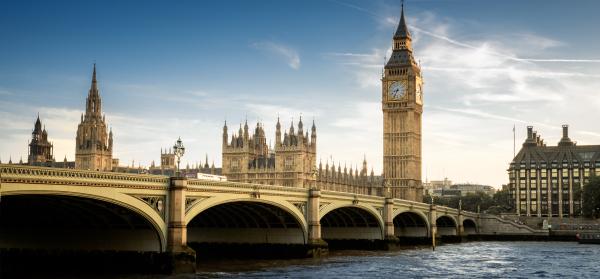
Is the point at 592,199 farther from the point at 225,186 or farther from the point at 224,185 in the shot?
the point at 224,185

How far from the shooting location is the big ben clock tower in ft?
516

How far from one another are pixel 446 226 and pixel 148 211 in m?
82.3

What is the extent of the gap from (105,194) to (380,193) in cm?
13355

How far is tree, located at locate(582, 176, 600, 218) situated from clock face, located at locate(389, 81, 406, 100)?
1645 inches

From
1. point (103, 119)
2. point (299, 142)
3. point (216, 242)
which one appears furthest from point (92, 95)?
point (216, 242)

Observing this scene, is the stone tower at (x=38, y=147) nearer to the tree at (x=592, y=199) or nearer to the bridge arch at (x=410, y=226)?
the bridge arch at (x=410, y=226)

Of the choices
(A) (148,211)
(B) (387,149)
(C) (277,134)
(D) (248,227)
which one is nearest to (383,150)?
(B) (387,149)

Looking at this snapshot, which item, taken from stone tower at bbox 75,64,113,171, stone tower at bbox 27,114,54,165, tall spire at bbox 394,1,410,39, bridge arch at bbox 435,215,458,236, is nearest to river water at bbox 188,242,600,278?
bridge arch at bbox 435,215,458,236

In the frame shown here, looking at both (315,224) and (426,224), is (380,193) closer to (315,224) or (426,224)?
(426,224)

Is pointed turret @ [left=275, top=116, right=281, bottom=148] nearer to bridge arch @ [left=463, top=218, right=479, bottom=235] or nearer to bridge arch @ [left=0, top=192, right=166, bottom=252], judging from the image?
bridge arch @ [left=463, top=218, right=479, bottom=235]

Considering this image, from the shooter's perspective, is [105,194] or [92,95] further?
[92,95]

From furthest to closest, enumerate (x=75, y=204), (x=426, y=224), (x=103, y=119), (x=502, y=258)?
(x=103, y=119) < (x=426, y=224) < (x=502, y=258) < (x=75, y=204)

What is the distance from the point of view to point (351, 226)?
86.2 m

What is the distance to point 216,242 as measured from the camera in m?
67.6
